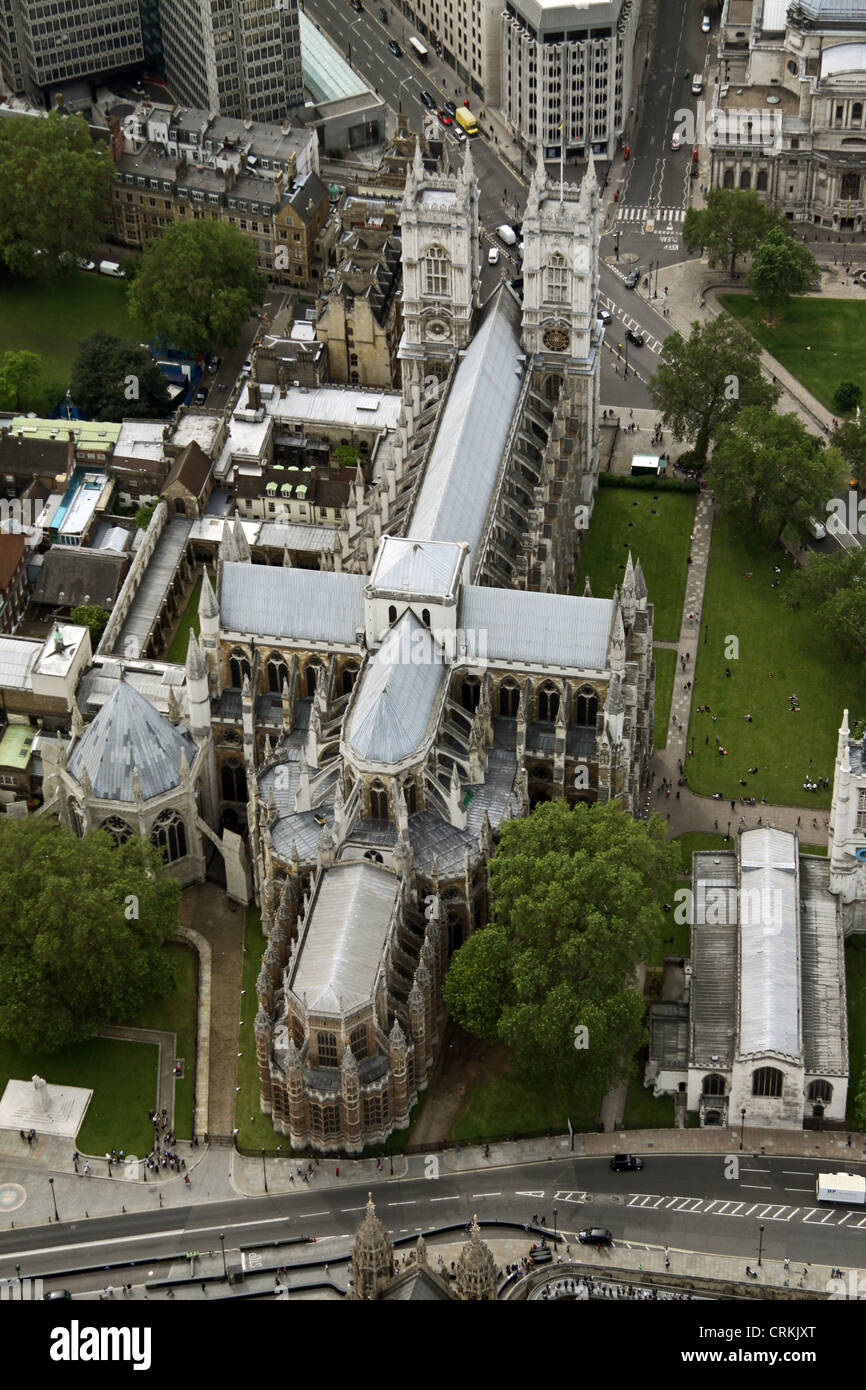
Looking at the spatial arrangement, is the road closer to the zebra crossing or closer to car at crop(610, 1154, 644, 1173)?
the zebra crossing

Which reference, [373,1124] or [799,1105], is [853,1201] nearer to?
[799,1105]

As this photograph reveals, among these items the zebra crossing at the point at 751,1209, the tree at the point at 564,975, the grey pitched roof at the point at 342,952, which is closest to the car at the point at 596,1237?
the zebra crossing at the point at 751,1209

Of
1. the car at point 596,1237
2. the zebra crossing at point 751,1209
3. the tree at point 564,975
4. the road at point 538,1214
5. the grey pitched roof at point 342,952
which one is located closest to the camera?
the car at point 596,1237

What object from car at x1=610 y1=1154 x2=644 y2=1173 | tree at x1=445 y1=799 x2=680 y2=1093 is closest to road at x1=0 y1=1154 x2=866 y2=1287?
car at x1=610 y1=1154 x2=644 y2=1173

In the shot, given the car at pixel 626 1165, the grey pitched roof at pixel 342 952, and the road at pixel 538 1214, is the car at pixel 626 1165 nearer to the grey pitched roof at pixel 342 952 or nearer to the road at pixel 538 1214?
the road at pixel 538 1214

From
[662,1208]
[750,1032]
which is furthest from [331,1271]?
[750,1032]
